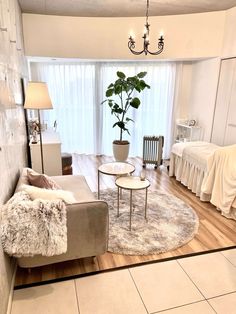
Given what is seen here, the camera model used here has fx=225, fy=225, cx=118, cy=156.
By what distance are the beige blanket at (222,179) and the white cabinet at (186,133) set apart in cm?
182

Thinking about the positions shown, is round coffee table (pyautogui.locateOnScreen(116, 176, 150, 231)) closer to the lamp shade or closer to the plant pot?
the lamp shade

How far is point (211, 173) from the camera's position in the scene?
3.07 metres

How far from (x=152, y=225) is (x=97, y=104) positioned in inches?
134

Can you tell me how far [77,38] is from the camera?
405 cm

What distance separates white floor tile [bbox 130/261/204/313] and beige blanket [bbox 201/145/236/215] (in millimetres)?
1219

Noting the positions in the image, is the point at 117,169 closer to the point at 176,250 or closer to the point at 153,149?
the point at 176,250

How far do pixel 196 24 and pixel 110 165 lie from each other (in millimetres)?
3009

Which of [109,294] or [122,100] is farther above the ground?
[122,100]

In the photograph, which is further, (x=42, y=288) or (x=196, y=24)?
(x=196, y=24)

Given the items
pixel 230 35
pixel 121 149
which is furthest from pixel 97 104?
pixel 230 35

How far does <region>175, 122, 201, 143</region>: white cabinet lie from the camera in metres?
4.79

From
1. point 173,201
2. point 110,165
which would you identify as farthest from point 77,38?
point 173,201

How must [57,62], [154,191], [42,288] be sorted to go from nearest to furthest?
1. [42,288]
2. [154,191]
3. [57,62]

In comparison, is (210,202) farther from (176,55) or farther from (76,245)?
(176,55)
